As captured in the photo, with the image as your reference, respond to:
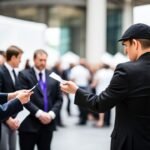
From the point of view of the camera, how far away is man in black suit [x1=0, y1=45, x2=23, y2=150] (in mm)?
4984

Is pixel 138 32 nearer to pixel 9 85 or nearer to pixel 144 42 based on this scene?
pixel 144 42

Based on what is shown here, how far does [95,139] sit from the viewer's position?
9.04 meters

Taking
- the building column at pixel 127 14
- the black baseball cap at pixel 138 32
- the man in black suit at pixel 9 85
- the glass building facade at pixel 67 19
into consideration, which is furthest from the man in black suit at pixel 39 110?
the glass building facade at pixel 67 19

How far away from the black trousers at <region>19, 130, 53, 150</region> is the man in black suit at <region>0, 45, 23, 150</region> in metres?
0.14

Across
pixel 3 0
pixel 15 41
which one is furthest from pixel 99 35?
pixel 15 41

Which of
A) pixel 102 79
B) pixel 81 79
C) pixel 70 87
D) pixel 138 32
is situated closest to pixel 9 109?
pixel 70 87

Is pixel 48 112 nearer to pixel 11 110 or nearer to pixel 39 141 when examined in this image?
pixel 39 141

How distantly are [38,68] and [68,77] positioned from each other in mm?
6927

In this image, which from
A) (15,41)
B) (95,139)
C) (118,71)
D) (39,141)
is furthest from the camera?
(95,139)

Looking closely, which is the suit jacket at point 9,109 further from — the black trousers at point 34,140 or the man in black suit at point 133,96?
the black trousers at point 34,140

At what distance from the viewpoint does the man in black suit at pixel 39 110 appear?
496 centimetres

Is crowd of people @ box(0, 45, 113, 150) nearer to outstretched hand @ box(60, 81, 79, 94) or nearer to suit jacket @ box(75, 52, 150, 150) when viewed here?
outstretched hand @ box(60, 81, 79, 94)

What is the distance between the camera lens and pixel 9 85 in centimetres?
508

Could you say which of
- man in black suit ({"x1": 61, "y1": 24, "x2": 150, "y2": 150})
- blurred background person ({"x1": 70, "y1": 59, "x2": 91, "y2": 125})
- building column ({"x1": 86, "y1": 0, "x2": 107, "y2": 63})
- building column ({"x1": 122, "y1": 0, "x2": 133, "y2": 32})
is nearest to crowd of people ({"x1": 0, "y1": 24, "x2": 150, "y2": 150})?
man in black suit ({"x1": 61, "y1": 24, "x2": 150, "y2": 150})
